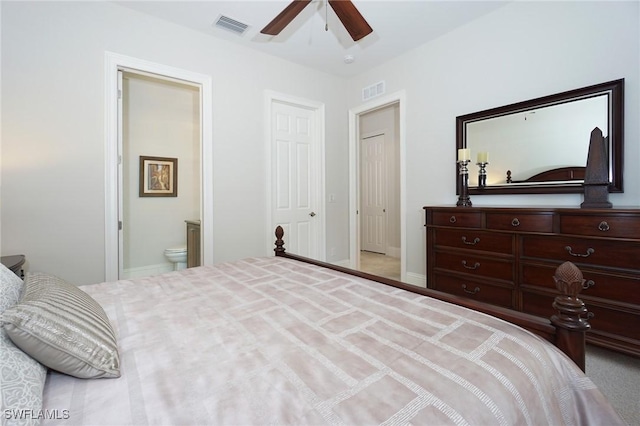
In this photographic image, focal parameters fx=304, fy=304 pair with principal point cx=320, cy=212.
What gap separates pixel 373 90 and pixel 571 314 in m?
3.66

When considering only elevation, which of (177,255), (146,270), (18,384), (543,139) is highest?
(543,139)

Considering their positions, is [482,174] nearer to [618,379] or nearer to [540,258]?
[540,258]

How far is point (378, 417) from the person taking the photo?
24.3 inches

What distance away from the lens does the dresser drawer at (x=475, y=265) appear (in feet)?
7.84

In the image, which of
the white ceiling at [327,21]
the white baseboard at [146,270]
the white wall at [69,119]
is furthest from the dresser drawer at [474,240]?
the white baseboard at [146,270]

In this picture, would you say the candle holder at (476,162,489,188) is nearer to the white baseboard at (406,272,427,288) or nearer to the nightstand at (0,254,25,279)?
the white baseboard at (406,272,427,288)

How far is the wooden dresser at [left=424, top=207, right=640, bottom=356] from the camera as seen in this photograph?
6.03 feet

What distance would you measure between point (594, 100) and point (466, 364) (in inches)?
103

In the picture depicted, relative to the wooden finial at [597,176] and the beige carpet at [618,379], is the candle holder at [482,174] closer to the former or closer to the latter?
the wooden finial at [597,176]

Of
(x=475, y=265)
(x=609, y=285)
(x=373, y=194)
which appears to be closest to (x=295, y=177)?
(x=475, y=265)

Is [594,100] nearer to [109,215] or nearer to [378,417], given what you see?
[378,417]

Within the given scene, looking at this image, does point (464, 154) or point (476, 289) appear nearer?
point (476, 289)

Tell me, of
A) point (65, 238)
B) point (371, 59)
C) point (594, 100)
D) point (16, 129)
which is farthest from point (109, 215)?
point (594, 100)

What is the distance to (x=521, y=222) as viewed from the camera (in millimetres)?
2287
